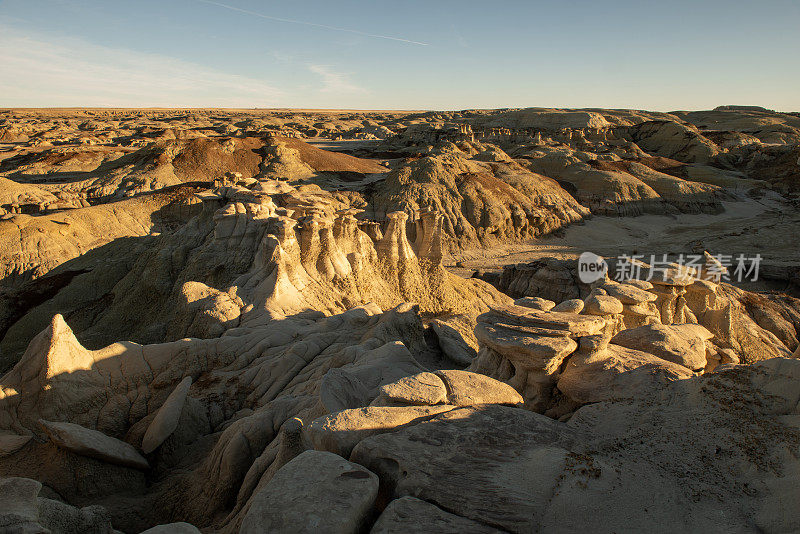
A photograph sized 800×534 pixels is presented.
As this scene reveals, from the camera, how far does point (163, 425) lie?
7.77 metres

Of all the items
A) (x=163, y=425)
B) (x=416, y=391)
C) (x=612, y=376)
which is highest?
(x=416, y=391)

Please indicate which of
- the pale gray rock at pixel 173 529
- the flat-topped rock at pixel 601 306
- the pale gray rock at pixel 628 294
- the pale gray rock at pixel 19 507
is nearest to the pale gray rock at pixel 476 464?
the pale gray rock at pixel 173 529

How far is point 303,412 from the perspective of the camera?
6.86m

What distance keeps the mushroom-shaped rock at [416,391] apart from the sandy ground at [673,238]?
2376 cm

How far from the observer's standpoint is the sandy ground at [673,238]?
31.6 meters

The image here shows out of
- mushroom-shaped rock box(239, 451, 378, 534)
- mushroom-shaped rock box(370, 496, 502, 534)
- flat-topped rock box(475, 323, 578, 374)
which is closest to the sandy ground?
flat-topped rock box(475, 323, 578, 374)

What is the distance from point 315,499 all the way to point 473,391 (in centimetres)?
292

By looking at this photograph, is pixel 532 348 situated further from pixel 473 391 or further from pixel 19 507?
pixel 19 507

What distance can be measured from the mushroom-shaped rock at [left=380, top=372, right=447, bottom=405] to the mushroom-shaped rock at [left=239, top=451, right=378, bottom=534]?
1.44 metres

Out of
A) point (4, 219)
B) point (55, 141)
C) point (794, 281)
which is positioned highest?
point (55, 141)

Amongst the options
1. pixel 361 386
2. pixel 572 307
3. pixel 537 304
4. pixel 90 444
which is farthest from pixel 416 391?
pixel 572 307

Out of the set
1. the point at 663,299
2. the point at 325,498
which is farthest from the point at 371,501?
the point at 663,299

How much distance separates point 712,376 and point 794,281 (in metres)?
21.7

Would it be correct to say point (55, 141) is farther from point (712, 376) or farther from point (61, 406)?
point (712, 376)
